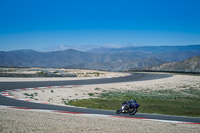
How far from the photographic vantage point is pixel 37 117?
9984 mm

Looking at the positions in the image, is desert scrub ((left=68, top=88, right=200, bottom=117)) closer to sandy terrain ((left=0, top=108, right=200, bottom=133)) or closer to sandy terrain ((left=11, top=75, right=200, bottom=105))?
sandy terrain ((left=11, top=75, right=200, bottom=105))

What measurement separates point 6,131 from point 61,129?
1.69 metres

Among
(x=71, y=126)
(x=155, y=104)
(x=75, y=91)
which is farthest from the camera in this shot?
(x=75, y=91)

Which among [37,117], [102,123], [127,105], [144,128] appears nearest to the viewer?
[144,128]

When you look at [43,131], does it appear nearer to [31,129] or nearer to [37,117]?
[31,129]

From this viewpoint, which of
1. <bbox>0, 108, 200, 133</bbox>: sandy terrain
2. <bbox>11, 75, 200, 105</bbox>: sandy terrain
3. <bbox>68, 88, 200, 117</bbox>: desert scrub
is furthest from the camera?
<bbox>11, 75, 200, 105</bbox>: sandy terrain

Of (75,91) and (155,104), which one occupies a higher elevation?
(75,91)

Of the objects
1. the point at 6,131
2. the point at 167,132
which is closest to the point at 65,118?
the point at 6,131

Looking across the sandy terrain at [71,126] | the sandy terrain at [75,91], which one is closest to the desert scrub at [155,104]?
the sandy terrain at [75,91]

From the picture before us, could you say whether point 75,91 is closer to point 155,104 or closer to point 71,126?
point 155,104

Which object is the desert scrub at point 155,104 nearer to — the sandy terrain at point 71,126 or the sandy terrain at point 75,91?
→ the sandy terrain at point 75,91

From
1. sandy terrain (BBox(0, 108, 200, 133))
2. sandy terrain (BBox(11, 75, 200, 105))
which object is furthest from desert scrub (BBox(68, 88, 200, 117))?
sandy terrain (BBox(0, 108, 200, 133))

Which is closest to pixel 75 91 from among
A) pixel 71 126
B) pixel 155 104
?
pixel 155 104

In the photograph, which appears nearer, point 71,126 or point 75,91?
point 71,126
